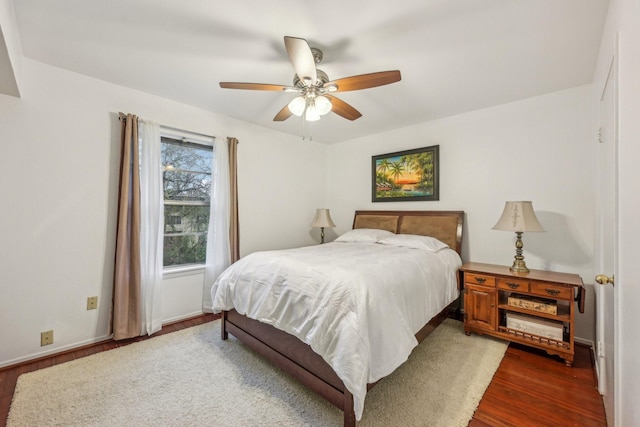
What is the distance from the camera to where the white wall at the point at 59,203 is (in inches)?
85.4

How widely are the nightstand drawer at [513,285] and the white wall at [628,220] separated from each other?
131 centimetres

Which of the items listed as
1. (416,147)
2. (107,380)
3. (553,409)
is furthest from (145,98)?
(553,409)

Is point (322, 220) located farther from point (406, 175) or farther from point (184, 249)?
point (184, 249)

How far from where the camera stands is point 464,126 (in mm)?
3359

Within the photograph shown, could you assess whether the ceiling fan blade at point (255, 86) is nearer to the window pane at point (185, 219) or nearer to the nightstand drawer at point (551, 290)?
the window pane at point (185, 219)

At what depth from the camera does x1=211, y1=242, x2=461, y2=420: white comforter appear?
1521 millimetres

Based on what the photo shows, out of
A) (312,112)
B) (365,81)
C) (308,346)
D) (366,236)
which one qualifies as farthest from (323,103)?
(366,236)

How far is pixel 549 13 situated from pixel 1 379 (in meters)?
4.64

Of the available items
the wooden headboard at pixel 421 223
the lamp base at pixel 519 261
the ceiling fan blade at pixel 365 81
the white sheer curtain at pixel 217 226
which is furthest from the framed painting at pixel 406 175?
the white sheer curtain at pixel 217 226

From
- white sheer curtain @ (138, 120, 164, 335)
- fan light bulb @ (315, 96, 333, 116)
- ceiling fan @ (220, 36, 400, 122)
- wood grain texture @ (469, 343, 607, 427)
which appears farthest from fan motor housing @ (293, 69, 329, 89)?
wood grain texture @ (469, 343, 607, 427)

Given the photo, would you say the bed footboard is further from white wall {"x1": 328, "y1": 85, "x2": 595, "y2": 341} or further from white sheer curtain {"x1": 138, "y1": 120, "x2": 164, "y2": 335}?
white wall {"x1": 328, "y1": 85, "x2": 595, "y2": 341}

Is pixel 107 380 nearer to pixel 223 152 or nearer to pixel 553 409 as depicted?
pixel 223 152

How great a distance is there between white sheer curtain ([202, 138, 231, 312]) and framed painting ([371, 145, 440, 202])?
7.39 ft

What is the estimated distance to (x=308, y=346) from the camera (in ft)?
5.89
